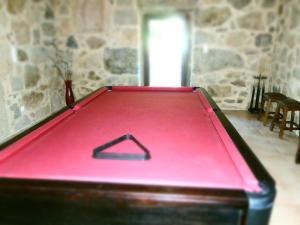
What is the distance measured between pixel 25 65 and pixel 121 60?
1531 millimetres

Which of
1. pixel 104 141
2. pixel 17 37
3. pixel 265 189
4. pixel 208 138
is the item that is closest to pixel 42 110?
pixel 17 37

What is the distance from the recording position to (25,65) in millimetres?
3619

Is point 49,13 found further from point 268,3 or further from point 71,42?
point 268,3

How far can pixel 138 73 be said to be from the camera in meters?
4.52

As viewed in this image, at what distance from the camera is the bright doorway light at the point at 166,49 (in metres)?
4.43

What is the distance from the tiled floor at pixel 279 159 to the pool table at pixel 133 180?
0.86m

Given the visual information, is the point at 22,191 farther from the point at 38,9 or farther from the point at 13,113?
the point at 38,9

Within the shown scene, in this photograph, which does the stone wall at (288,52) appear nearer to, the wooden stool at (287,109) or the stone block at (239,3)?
the wooden stool at (287,109)

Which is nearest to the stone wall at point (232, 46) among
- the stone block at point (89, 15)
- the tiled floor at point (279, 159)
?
the tiled floor at point (279, 159)

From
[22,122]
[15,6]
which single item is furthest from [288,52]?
[22,122]

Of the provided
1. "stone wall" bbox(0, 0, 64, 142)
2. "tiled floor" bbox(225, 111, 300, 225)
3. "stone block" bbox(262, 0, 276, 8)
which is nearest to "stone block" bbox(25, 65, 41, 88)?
"stone wall" bbox(0, 0, 64, 142)

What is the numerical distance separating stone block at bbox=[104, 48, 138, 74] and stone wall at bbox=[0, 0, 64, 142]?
952 millimetres

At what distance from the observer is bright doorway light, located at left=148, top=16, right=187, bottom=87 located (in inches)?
174

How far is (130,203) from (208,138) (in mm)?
687
